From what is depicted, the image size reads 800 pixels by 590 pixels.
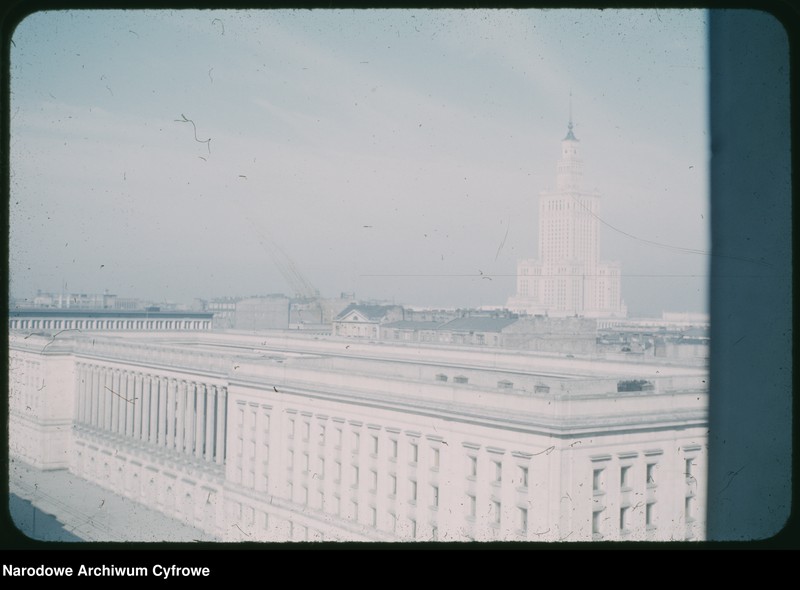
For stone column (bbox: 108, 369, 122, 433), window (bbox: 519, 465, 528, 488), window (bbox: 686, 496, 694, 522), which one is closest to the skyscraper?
window (bbox: 519, 465, 528, 488)

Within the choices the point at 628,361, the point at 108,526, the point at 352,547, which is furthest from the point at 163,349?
the point at 352,547

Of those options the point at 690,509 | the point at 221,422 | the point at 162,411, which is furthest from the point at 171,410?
the point at 690,509

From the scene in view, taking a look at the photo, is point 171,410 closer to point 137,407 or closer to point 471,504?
point 137,407

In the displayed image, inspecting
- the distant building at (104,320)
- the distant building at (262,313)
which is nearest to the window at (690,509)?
the distant building at (104,320)

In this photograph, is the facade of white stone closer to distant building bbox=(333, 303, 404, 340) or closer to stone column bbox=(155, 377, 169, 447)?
stone column bbox=(155, 377, 169, 447)

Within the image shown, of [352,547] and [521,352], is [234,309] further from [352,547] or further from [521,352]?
[521,352]

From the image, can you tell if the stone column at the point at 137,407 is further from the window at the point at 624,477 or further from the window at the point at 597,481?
the window at the point at 624,477
